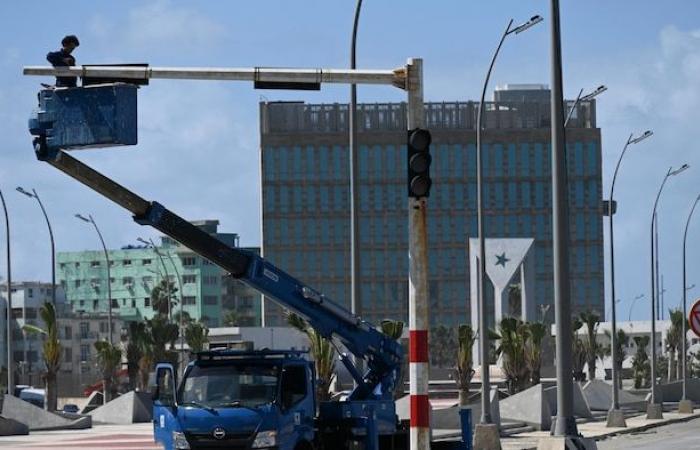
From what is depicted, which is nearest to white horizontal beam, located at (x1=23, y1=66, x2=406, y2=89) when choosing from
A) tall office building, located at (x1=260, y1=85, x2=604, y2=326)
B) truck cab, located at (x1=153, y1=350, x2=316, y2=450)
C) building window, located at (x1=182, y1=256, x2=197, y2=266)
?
truck cab, located at (x1=153, y1=350, x2=316, y2=450)

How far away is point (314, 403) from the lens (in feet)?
82.9

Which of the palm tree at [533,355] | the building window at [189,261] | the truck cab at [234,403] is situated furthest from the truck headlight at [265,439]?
the building window at [189,261]

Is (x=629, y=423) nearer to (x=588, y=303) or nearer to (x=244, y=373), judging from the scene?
(x=244, y=373)

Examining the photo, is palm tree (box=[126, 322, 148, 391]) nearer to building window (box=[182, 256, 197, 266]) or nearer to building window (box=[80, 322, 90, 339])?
building window (box=[80, 322, 90, 339])

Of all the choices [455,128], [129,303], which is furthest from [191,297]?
[455,128]

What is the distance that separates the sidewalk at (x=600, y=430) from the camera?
1773 inches

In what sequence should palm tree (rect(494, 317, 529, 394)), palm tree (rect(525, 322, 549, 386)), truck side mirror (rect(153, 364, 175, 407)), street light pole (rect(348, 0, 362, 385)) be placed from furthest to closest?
palm tree (rect(525, 322, 549, 386)) < palm tree (rect(494, 317, 529, 394)) < street light pole (rect(348, 0, 362, 385)) < truck side mirror (rect(153, 364, 175, 407))

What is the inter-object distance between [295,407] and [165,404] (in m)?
1.94

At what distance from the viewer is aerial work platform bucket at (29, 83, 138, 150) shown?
64.2 feet

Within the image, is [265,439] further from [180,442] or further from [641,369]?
[641,369]

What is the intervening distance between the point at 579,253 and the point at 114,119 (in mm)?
138203

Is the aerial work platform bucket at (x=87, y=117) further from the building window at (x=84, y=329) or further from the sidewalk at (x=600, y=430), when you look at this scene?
the building window at (x=84, y=329)

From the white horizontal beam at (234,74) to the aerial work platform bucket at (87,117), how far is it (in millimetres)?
274

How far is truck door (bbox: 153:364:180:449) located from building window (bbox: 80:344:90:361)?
142728mm
